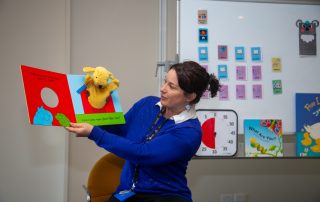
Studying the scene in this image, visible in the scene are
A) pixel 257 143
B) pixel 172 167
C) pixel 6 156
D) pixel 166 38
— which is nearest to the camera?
pixel 172 167

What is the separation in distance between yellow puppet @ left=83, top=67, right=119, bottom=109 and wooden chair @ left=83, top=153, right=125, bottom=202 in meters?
0.37

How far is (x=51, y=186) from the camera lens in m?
2.07

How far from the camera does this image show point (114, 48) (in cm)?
210

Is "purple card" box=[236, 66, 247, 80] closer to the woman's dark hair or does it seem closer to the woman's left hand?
the woman's dark hair

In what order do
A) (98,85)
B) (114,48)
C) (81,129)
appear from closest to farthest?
1. (81,129)
2. (98,85)
3. (114,48)

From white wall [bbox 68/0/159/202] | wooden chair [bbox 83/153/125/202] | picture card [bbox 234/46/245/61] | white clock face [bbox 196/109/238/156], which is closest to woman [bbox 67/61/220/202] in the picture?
wooden chair [bbox 83/153/125/202]

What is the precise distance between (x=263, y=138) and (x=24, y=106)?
5.18 ft

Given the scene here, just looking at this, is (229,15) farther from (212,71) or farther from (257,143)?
(257,143)

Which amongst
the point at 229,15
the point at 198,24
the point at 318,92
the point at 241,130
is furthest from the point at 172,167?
the point at 318,92

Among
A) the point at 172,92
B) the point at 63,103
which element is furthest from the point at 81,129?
the point at 172,92

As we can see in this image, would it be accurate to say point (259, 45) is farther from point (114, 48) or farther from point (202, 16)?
point (114, 48)

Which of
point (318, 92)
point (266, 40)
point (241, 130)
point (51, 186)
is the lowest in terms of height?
point (51, 186)

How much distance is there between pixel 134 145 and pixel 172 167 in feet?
0.78

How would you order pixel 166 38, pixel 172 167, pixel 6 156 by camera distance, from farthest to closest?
1. pixel 166 38
2. pixel 6 156
3. pixel 172 167
